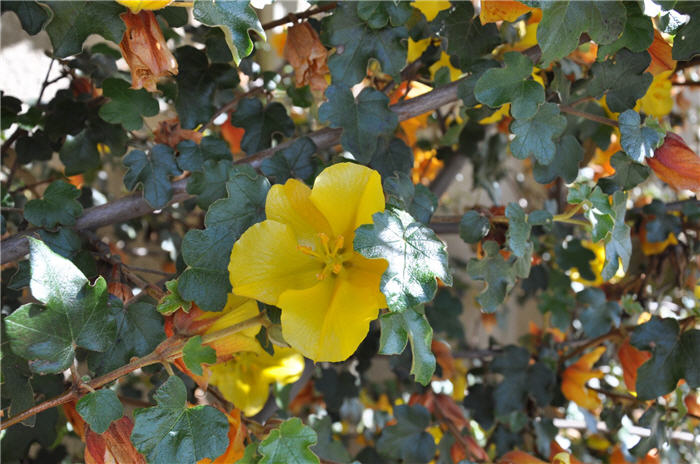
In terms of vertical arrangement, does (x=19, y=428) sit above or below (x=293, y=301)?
below

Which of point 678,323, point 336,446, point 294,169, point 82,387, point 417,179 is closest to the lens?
point 82,387

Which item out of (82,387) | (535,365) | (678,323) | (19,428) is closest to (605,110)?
(678,323)

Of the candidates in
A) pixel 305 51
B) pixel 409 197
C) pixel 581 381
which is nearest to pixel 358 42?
pixel 305 51

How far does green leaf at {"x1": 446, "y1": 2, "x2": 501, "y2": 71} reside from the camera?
793mm

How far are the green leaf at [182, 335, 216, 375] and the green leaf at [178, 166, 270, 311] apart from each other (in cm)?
4

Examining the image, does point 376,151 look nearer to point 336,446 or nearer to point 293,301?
point 293,301

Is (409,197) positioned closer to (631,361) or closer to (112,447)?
(112,447)

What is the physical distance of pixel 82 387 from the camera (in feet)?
1.90

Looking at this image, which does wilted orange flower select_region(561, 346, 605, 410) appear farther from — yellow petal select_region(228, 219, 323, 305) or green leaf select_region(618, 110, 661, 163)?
yellow petal select_region(228, 219, 323, 305)

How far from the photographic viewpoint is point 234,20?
22.4 inches

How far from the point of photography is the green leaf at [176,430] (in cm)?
56

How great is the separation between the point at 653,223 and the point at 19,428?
976mm

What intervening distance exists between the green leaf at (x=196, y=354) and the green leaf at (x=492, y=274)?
32cm

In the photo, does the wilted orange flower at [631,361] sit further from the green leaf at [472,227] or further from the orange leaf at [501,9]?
the orange leaf at [501,9]
